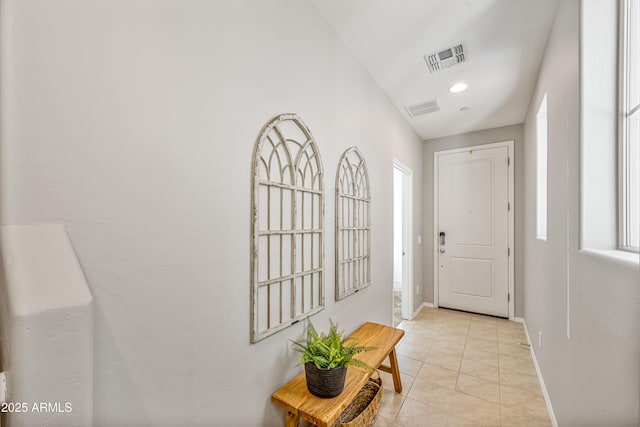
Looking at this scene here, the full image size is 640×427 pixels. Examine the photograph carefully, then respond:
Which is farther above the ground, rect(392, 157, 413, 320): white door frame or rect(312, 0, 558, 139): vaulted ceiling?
rect(312, 0, 558, 139): vaulted ceiling

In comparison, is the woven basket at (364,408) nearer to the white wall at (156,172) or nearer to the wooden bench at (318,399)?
the wooden bench at (318,399)

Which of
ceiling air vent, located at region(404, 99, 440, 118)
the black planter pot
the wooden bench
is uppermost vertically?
ceiling air vent, located at region(404, 99, 440, 118)

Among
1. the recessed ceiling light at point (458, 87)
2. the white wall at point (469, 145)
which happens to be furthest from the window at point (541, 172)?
the white wall at point (469, 145)

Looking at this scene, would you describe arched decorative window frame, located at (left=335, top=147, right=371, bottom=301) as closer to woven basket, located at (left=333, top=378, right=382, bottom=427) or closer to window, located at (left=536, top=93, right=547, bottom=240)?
woven basket, located at (left=333, top=378, right=382, bottom=427)

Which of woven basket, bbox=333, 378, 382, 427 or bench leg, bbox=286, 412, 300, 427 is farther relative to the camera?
woven basket, bbox=333, 378, 382, 427

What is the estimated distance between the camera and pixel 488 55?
2160 millimetres

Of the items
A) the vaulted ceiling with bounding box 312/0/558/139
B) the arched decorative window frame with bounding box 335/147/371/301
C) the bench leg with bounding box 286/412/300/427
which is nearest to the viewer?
the bench leg with bounding box 286/412/300/427

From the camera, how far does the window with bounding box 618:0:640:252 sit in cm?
103

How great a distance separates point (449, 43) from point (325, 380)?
2.31 m

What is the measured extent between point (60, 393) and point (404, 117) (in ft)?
11.5

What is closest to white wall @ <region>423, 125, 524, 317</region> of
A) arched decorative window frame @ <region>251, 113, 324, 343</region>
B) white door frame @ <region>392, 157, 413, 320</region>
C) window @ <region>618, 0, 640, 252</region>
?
white door frame @ <region>392, 157, 413, 320</region>

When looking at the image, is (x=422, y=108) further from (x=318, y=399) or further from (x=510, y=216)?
(x=318, y=399)

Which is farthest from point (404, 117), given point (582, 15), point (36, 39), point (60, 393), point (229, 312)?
point (60, 393)

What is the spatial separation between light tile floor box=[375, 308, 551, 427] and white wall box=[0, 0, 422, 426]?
110 centimetres
